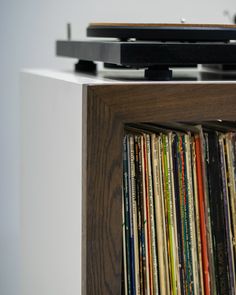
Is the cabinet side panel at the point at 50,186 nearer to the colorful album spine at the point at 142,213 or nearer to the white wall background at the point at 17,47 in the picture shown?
the colorful album spine at the point at 142,213

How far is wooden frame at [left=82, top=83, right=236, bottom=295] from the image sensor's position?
0.91 metres

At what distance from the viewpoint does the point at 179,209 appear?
1009mm

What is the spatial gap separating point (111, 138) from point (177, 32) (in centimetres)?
22

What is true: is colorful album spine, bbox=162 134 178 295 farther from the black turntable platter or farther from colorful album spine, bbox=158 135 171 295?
A: the black turntable platter

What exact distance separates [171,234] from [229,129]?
0.19 meters

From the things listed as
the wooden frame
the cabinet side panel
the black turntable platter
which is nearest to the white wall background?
the cabinet side panel

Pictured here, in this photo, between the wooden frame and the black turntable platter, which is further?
the black turntable platter

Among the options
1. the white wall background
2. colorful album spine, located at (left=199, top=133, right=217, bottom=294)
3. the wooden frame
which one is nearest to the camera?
the wooden frame

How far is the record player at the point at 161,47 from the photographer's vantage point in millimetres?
960

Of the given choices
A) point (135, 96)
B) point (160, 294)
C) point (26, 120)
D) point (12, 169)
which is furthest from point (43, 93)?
point (12, 169)

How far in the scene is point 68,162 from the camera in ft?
3.26

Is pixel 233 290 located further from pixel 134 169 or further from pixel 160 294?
pixel 134 169

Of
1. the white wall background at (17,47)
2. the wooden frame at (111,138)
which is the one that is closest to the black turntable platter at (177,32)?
the wooden frame at (111,138)

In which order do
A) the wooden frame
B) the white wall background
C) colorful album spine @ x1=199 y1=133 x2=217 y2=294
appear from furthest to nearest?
the white wall background, colorful album spine @ x1=199 y1=133 x2=217 y2=294, the wooden frame
